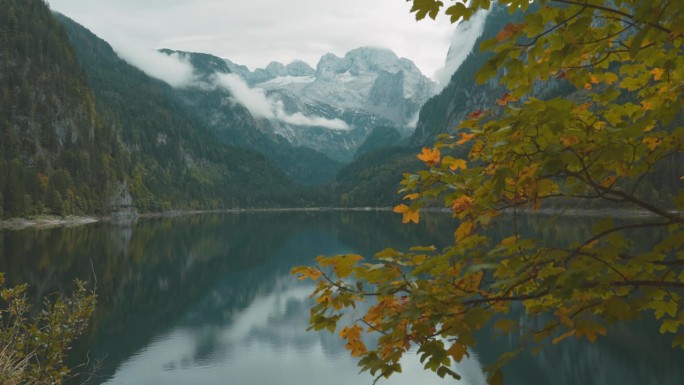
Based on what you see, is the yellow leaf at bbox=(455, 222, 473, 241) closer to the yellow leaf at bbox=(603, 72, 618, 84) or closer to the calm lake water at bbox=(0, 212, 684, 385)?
the yellow leaf at bbox=(603, 72, 618, 84)

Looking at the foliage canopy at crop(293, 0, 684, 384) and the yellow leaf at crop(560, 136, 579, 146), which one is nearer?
the foliage canopy at crop(293, 0, 684, 384)

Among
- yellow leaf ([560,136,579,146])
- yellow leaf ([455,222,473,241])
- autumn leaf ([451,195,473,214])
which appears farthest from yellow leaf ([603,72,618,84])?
yellow leaf ([455,222,473,241])

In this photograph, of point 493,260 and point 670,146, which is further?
point 670,146

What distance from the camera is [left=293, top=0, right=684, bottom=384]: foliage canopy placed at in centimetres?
412

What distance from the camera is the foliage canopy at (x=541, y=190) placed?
4.12 metres

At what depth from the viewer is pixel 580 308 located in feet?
14.2

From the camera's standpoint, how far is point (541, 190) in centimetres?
489

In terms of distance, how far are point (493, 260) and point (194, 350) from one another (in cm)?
3675

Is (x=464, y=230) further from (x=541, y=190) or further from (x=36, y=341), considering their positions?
(x=36, y=341)

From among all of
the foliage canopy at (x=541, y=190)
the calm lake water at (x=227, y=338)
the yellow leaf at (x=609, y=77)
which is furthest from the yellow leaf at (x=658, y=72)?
the calm lake water at (x=227, y=338)

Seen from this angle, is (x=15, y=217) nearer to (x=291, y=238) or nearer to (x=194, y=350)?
(x=291, y=238)

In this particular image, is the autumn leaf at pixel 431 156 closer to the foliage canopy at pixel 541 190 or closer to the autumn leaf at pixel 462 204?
the foliage canopy at pixel 541 190

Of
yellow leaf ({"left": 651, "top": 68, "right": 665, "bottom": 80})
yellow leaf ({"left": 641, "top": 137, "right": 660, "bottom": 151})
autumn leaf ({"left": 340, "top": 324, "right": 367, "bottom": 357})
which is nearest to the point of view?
yellow leaf ({"left": 641, "top": 137, "right": 660, "bottom": 151})

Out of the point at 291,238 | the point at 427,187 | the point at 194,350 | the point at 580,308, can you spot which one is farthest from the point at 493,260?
the point at 291,238
